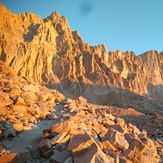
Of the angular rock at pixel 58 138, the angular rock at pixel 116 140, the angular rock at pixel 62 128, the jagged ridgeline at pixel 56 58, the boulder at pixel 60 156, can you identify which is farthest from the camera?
the jagged ridgeline at pixel 56 58

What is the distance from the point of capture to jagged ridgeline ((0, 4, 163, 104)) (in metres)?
58.1

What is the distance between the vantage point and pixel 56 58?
6581 cm

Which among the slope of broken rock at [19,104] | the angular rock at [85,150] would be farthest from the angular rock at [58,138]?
the slope of broken rock at [19,104]

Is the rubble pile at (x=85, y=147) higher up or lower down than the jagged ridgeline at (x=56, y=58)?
lower down

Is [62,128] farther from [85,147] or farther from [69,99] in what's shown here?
[69,99]

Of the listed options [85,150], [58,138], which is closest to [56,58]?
[58,138]

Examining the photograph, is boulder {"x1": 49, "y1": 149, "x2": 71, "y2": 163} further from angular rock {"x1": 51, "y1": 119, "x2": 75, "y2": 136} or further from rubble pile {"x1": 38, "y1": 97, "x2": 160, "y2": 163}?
angular rock {"x1": 51, "y1": 119, "x2": 75, "y2": 136}

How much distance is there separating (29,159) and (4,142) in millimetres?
1382

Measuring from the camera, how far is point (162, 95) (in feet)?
305

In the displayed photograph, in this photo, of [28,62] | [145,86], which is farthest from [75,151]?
[145,86]

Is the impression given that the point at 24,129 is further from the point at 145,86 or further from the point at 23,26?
the point at 145,86

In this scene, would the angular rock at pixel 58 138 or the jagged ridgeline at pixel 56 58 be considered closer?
the angular rock at pixel 58 138

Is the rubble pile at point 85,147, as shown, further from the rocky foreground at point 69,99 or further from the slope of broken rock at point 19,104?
the slope of broken rock at point 19,104

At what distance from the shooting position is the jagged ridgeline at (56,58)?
58062 millimetres
